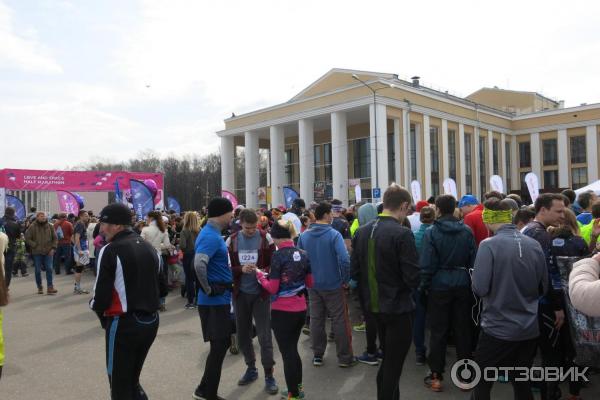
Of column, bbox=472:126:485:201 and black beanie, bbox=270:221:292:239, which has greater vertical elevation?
column, bbox=472:126:485:201

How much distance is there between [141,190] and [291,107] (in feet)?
102

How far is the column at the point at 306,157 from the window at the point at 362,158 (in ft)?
17.5

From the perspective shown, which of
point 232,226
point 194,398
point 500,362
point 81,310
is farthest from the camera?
point 81,310

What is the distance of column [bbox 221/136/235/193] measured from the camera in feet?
169

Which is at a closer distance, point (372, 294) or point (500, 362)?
point (500, 362)

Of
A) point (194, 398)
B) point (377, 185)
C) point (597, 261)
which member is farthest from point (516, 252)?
point (377, 185)

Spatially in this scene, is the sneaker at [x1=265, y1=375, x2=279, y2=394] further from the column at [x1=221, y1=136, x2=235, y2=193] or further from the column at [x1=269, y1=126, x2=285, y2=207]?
the column at [x1=221, y1=136, x2=235, y2=193]

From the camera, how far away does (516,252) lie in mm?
3682

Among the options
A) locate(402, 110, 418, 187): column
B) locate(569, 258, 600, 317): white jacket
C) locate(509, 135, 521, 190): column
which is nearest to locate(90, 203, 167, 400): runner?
locate(569, 258, 600, 317): white jacket

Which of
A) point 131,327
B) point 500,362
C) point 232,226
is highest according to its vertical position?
point 232,226

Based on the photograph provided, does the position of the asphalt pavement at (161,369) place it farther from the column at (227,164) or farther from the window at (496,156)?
the window at (496,156)

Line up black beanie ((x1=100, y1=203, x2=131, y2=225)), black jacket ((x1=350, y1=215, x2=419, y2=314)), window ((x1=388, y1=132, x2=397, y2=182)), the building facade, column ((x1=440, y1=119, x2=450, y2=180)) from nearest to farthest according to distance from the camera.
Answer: black beanie ((x1=100, y1=203, x2=131, y2=225)) < black jacket ((x1=350, y1=215, x2=419, y2=314)) < the building facade < window ((x1=388, y1=132, x2=397, y2=182)) < column ((x1=440, y1=119, x2=450, y2=180))

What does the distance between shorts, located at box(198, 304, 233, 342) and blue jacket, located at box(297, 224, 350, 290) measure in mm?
1480

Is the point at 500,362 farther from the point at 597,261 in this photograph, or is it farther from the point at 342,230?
the point at 342,230
